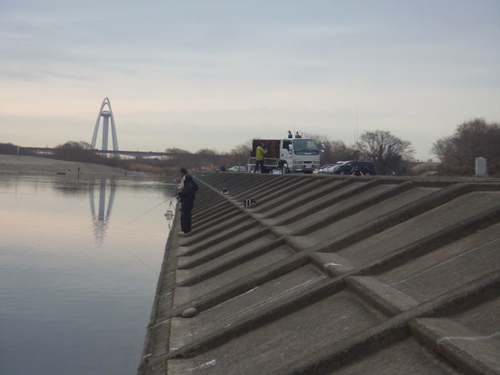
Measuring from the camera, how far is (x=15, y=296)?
46.6 feet

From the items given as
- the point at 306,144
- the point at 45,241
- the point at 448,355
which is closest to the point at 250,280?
the point at 448,355

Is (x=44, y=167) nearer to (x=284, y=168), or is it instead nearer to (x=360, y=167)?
(x=284, y=168)

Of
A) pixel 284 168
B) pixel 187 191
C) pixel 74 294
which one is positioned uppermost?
pixel 284 168

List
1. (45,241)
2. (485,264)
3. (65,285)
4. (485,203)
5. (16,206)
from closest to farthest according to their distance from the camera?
(485,264) → (485,203) → (65,285) → (45,241) → (16,206)

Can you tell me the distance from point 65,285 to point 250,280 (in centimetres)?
765

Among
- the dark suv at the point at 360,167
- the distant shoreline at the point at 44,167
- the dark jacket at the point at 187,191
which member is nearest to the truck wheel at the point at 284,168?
the dark suv at the point at 360,167

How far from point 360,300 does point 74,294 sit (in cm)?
944

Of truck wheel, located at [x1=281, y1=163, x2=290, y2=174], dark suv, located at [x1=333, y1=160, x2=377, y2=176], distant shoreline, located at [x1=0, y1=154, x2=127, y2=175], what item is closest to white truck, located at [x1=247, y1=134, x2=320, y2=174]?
truck wheel, located at [x1=281, y1=163, x2=290, y2=174]

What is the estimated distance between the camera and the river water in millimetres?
10172

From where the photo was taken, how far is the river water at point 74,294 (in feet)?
33.4

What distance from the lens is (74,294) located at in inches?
582

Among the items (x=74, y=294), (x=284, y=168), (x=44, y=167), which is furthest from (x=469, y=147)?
(x=44, y=167)

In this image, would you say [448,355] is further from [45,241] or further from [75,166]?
[75,166]

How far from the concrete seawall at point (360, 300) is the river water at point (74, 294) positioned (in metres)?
1.09
